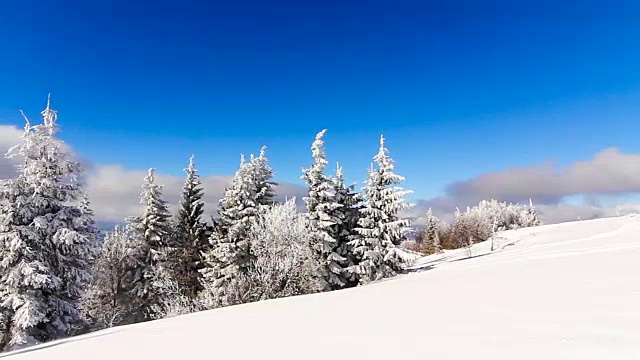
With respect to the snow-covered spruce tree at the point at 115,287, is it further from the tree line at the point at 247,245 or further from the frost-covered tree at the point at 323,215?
the frost-covered tree at the point at 323,215

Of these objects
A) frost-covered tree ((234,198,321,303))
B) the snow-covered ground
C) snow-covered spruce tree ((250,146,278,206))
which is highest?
snow-covered spruce tree ((250,146,278,206))

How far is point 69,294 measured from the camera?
19.3 metres

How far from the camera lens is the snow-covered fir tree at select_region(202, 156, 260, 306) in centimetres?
3022

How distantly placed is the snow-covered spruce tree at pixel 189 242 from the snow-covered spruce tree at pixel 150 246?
43.7 inches

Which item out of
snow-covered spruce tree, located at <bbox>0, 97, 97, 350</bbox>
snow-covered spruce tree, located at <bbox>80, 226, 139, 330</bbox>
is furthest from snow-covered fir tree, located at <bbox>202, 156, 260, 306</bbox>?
snow-covered spruce tree, located at <bbox>0, 97, 97, 350</bbox>

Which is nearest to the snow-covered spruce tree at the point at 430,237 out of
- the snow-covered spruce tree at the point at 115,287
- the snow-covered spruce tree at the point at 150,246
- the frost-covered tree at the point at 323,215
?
the frost-covered tree at the point at 323,215

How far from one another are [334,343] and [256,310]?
576cm

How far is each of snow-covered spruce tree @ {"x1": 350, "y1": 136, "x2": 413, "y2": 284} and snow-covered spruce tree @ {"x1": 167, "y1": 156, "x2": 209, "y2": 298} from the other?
12613 millimetres

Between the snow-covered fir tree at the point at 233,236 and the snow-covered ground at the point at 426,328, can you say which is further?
the snow-covered fir tree at the point at 233,236

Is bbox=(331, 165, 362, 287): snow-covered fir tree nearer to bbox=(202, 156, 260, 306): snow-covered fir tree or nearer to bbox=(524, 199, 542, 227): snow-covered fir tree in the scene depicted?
bbox=(202, 156, 260, 306): snow-covered fir tree

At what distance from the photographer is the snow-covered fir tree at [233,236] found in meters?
30.2

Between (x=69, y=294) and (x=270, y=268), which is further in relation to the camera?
(x=270, y=268)

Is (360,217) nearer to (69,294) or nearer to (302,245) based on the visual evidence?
(302,245)

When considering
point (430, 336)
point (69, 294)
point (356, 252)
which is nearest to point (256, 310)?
point (430, 336)
